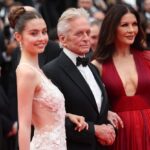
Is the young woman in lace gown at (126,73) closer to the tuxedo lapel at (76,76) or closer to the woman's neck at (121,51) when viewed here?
the woman's neck at (121,51)

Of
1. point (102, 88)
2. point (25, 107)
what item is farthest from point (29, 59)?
point (102, 88)

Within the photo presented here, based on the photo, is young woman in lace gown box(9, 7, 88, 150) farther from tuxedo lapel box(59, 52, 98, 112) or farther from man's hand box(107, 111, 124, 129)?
man's hand box(107, 111, 124, 129)

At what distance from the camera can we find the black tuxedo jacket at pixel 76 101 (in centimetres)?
516

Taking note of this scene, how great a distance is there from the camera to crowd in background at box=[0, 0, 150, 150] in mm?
7742

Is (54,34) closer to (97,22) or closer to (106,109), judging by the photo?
(97,22)

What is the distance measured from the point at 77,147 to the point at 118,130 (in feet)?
1.85

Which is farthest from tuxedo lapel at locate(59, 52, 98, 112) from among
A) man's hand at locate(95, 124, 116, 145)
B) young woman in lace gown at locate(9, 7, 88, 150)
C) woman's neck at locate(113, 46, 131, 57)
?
woman's neck at locate(113, 46, 131, 57)

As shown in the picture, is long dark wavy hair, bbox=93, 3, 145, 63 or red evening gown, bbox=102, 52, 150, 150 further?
long dark wavy hair, bbox=93, 3, 145, 63

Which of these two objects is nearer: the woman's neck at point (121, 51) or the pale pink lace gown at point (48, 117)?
the pale pink lace gown at point (48, 117)

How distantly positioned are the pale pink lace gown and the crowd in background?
263 centimetres

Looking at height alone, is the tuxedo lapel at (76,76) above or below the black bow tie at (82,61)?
below

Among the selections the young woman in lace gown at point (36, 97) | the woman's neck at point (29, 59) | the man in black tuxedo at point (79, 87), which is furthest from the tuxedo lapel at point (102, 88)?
the woman's neck at point (29, 59)

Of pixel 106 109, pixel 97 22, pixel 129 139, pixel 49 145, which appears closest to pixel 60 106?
pixel 49 145

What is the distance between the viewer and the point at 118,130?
559 centimetres
